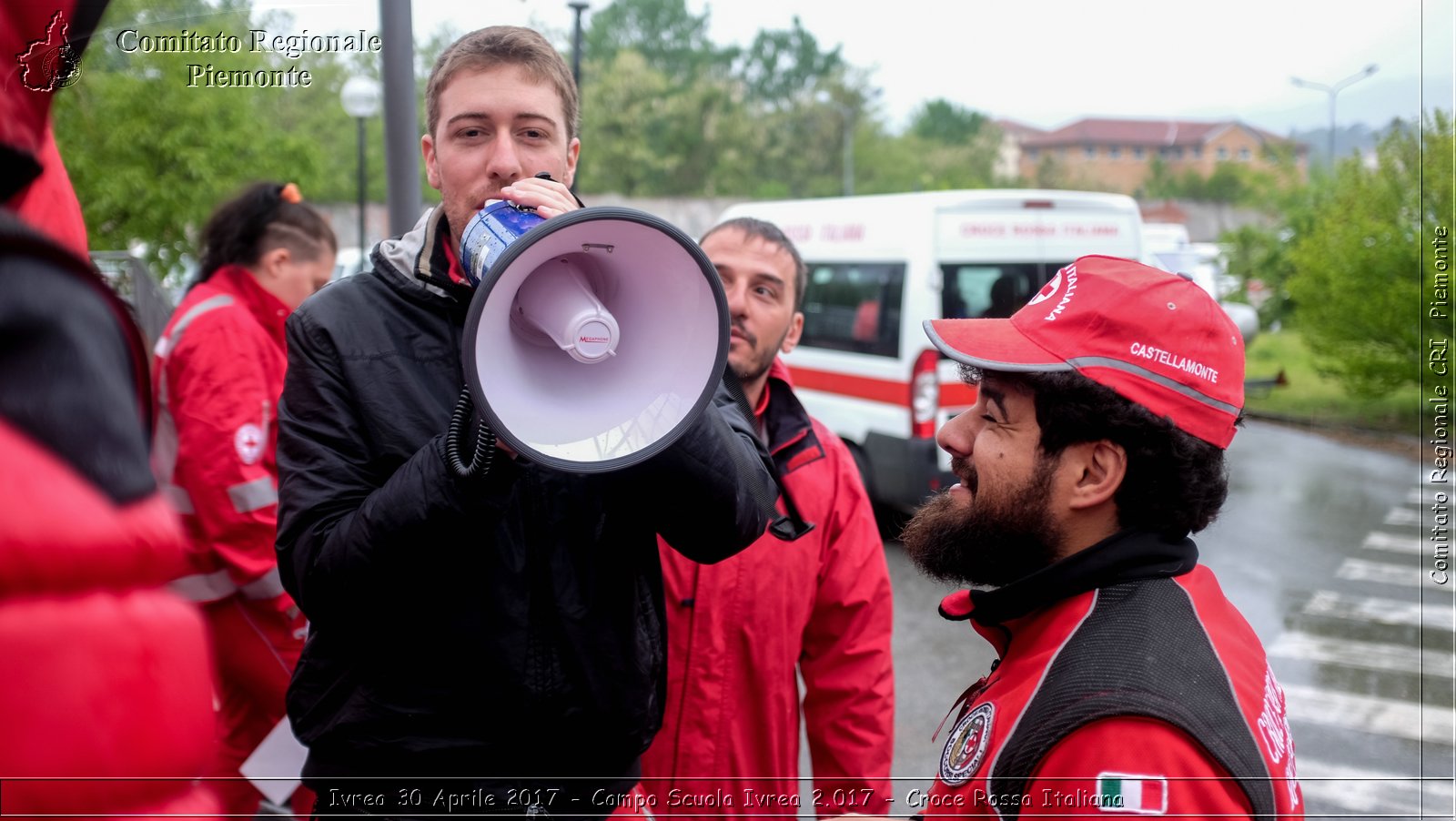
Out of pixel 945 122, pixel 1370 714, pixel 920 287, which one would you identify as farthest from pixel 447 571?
pixel 945 122

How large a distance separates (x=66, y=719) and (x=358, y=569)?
0.96 meters

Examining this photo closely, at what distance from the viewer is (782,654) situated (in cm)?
249

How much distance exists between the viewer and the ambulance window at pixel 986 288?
7887 millimetres

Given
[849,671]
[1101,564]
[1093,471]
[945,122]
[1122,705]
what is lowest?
[849,671]

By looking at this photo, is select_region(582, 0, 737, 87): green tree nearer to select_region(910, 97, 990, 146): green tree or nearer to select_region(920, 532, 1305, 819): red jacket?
select_region(910, 97, 990, 146): green tree

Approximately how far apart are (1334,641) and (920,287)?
339cm

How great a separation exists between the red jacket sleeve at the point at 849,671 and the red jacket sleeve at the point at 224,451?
1529mm

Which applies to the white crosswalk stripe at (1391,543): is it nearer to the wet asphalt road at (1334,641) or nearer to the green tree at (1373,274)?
the wet asphalt road at (1334,641)

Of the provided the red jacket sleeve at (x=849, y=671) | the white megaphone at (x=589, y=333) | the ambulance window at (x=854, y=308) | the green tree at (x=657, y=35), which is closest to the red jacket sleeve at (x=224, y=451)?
the red jacket sleeve at (x=849, y=671)

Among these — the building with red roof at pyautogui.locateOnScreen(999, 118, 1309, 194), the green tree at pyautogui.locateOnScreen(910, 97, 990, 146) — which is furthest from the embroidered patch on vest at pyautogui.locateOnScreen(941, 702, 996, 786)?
the building with red roof at pyautogui.locateOnScreen(999, 118, 1309, 194)

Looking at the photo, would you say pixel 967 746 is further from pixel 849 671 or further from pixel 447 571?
pixel 849 671

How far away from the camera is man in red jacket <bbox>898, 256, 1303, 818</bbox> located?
4.10 ft

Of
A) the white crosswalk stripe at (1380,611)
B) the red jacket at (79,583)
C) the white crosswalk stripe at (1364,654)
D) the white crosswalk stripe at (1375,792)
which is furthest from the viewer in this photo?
the white crosswalk stripe at (1380,611)

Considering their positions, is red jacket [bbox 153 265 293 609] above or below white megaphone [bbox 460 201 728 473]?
below
